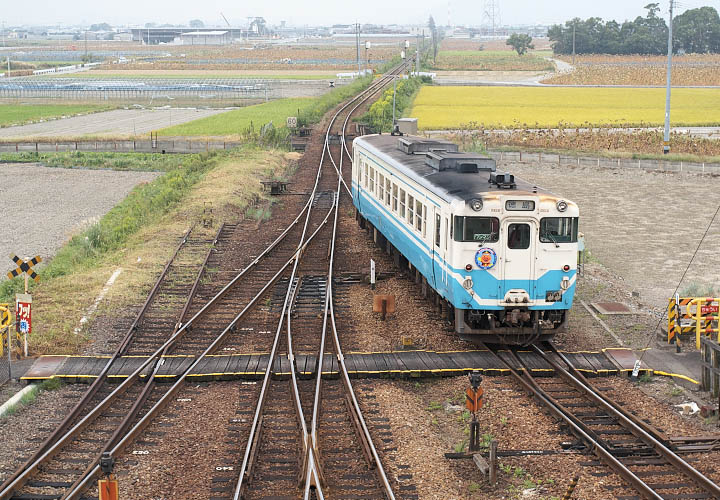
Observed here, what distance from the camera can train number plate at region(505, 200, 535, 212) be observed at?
14891mm

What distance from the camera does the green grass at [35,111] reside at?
2804 inches

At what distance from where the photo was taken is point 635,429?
1188 centimetres

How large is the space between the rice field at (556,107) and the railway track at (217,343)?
34.8 m

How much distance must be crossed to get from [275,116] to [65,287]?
153ft

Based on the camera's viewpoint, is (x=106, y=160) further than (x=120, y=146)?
No

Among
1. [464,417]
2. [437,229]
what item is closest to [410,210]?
[437,229]

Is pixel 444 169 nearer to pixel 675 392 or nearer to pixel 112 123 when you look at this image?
pixel 675 392

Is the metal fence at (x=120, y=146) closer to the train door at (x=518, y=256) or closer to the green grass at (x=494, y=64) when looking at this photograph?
the train door at (x=518, y=256)

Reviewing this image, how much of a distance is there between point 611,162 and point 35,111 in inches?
2032

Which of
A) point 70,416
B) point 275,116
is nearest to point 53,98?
point 275,116

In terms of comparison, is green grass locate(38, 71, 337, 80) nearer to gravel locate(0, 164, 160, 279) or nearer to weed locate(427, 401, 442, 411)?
gravel locate(0, 164, 160, 279)

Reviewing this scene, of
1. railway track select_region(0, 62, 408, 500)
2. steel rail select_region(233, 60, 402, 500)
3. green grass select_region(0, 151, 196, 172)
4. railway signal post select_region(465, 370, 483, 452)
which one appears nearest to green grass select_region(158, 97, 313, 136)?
green grass select_region(0, 151, 196, 172)

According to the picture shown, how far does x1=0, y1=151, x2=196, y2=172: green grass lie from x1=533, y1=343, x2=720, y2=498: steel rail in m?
33.0

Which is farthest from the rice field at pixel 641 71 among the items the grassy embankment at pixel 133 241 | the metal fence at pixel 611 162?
the grassy embankment at pixel 133 241
